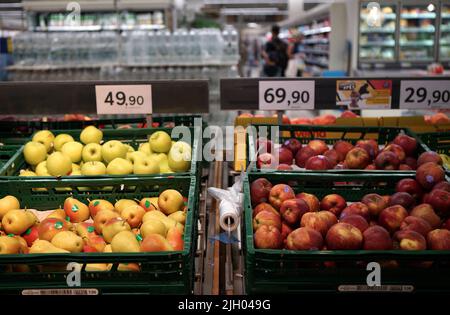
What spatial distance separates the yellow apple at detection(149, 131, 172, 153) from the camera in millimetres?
2512

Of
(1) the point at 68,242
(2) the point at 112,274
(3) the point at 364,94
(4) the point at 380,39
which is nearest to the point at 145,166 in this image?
(1) the point at 68,242

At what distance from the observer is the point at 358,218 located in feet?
5.52

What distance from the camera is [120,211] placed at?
6.56 feet

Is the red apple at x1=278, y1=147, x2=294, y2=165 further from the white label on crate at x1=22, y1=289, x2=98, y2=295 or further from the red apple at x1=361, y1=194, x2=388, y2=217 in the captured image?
the white label on crate at x1=22, y1=289, x2=98, y2=295

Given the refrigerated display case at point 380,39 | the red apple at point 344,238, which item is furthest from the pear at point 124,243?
the refrigerated display case at point 380,39

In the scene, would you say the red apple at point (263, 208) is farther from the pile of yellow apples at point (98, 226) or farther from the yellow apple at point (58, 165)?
the yellow apple at point (58, 165)

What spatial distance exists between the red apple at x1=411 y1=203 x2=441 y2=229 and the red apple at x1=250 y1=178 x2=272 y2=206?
0.55 meters

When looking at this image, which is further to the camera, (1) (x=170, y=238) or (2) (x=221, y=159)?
(2) (x=221, y=159)

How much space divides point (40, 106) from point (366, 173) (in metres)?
1.83

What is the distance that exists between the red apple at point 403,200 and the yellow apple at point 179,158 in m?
1.00
